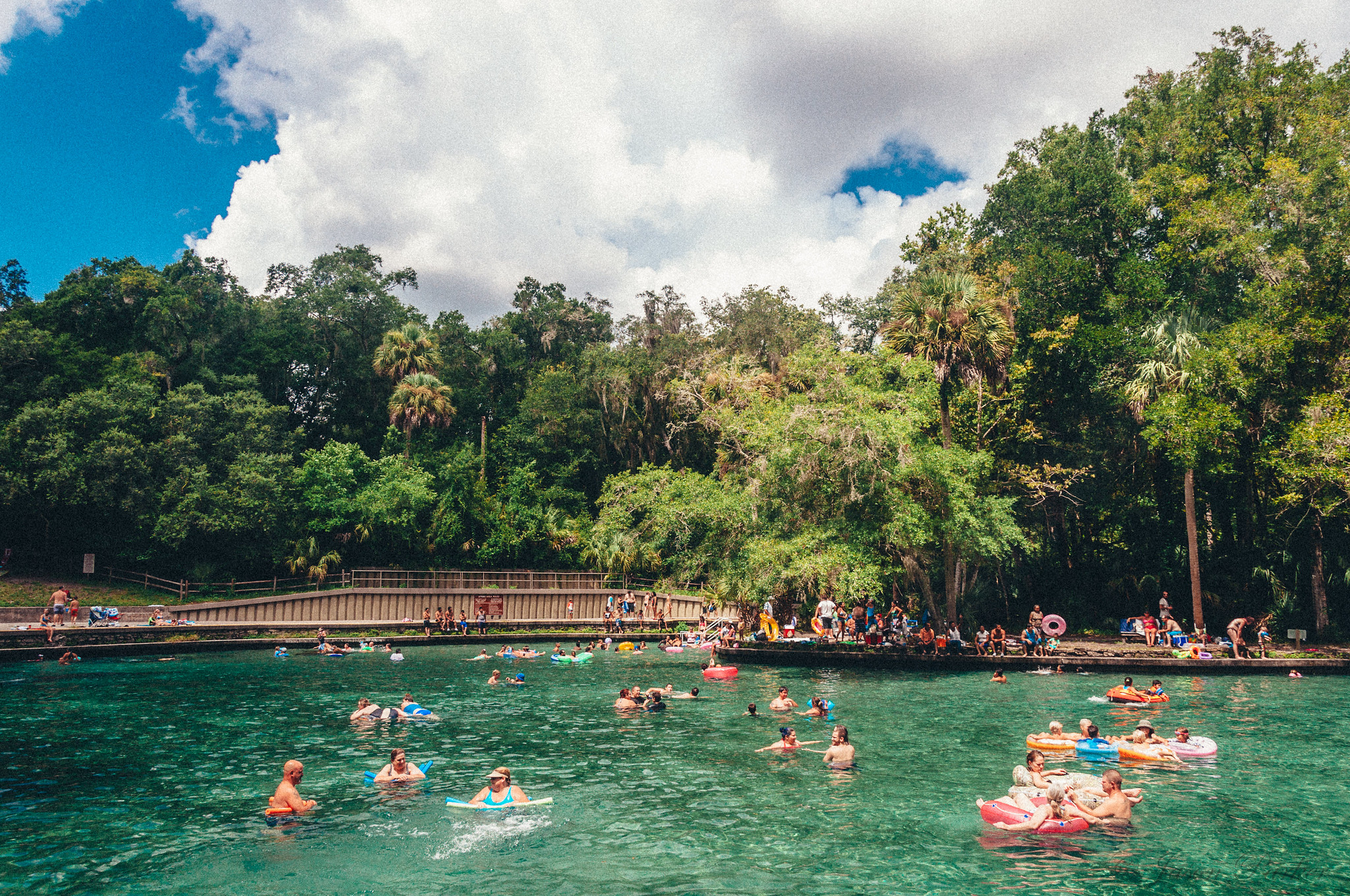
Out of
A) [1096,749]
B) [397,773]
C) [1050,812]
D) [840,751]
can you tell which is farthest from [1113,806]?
[397,773]

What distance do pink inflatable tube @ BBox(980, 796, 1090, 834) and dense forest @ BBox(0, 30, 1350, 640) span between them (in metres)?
15.8

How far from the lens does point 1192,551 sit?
33.0 meters

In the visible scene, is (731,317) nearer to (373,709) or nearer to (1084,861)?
(373,709)

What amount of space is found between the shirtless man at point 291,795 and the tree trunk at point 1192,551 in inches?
1262

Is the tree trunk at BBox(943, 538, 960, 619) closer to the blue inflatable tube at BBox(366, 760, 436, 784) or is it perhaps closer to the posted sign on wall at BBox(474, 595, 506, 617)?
the blue inflatable tube at BBox(366, 760, 436, 784)

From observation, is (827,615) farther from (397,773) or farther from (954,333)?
(397,773)

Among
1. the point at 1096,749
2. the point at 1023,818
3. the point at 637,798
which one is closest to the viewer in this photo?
the point at 1023,818

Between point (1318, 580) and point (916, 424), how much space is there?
1771 centimetres

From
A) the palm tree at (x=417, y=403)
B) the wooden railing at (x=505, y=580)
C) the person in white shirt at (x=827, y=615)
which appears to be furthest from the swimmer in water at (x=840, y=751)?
the palm tree at (x=417, y=403)

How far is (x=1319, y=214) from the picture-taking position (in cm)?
3241

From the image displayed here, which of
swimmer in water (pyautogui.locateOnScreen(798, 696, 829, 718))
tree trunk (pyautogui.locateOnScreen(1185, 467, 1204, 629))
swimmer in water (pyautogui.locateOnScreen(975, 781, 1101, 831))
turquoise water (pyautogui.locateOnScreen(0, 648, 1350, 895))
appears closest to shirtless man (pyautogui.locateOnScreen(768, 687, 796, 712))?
turquoise water (pyautogui.locateOnScreen(0, 648, 1350, 895))

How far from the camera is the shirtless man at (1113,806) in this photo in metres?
12.1

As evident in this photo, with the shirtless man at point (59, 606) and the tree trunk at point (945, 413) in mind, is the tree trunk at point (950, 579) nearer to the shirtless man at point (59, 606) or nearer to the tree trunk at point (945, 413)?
the tree trunk at point (945, 413)

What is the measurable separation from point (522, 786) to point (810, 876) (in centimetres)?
581
